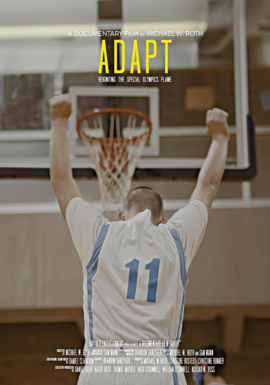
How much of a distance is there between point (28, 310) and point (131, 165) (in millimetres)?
1896

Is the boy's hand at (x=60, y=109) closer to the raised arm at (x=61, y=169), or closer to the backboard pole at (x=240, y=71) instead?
the raised arm at (x=61, y=169)

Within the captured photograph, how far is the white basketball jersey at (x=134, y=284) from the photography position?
5.52 ft

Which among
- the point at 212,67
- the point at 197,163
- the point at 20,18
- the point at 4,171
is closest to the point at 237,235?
the point at 197,163

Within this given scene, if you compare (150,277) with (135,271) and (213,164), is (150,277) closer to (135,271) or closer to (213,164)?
(135,271)

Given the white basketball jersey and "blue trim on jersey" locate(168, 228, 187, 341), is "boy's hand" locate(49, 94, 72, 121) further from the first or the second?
"blue trim on jersey" locate(168, 228, 187, 341)

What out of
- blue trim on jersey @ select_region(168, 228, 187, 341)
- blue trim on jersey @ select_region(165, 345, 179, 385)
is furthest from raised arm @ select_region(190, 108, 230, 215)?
blue trim on jersey @ select_region(165, 345, 179, 385)

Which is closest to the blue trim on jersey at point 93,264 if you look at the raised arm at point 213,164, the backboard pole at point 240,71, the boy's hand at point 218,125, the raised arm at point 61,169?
the raised arm at point 61,169

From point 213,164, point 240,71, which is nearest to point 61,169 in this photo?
point 213,164

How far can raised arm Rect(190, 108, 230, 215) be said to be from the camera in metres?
2.12

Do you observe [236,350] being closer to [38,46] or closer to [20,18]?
[38,46]

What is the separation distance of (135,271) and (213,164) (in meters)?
0.72

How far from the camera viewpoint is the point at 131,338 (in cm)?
165

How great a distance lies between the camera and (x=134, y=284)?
172 centimetres

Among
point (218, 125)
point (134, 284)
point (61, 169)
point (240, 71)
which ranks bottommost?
point (134, 284)
